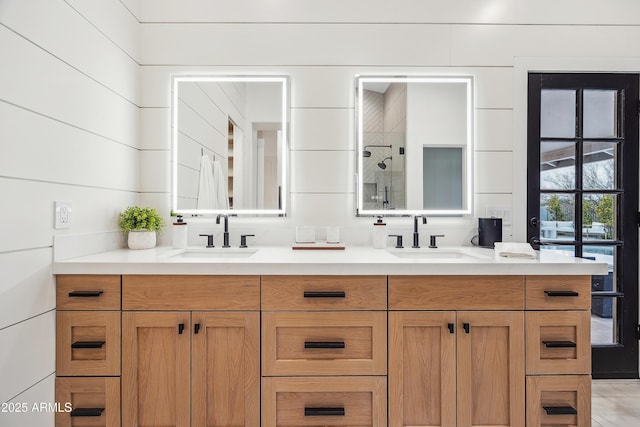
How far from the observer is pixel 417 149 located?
6.95 feet

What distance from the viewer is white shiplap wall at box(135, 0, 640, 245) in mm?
2090

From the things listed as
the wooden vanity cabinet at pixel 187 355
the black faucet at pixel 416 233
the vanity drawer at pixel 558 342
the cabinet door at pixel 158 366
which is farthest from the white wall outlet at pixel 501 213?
the cabinet door at pixel 158 366

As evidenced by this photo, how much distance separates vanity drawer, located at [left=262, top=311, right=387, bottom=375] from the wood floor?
1.38 metres

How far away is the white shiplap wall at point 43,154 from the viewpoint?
47.1 inches

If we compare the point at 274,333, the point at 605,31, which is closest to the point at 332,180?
the point at 274,333

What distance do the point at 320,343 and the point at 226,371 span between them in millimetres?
402

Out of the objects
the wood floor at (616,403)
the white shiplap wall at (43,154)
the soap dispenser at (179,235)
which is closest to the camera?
the white shiplap wall at (43,154)

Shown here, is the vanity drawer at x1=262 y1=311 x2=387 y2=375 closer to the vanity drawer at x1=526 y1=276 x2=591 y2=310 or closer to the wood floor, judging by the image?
the vanity drawer at x1=526 y1=276 x2=591 y2=310

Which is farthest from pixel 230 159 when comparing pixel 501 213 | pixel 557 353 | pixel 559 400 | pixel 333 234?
pixel 559 400

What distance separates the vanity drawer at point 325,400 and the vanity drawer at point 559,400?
0.63 m

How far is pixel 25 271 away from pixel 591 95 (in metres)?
→ 3.05

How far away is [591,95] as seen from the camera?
2164 mm

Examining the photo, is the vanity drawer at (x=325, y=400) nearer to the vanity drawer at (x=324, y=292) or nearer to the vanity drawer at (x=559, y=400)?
the vanity drawer at (x=324, y=292)

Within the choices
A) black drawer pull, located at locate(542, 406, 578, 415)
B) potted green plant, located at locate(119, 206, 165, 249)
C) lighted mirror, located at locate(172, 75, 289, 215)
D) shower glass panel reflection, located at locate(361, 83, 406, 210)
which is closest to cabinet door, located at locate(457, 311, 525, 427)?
black drawer pull, located at locate(542, 406, 578, 415)
